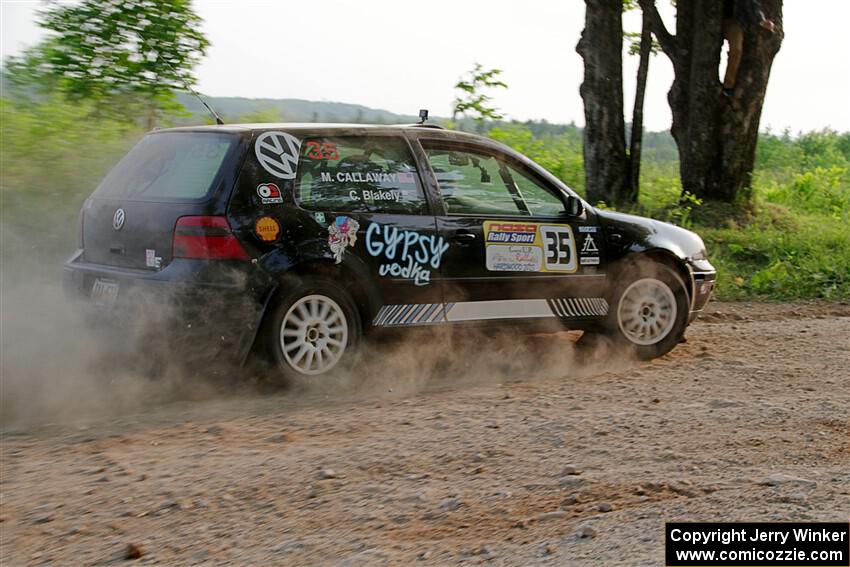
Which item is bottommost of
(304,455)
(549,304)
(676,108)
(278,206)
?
(304,455)

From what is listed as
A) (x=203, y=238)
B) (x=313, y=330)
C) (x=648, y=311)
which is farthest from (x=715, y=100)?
(x=203, y=238)

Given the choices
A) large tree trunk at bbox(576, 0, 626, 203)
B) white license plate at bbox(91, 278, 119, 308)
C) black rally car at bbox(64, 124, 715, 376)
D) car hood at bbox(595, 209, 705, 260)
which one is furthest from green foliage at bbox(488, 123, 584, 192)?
white license plate at bbox(91, 278, 119, 308)

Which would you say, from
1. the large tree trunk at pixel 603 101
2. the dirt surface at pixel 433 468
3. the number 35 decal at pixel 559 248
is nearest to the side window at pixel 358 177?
the number 35 decal at pixel 559 248

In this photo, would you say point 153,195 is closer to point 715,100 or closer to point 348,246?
point 348,246

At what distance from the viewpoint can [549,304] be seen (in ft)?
25.1

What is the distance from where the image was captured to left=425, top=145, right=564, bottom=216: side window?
7418mm

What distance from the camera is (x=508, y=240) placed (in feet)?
24.6

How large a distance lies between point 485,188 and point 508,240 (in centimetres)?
42

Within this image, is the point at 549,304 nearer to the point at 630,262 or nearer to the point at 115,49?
the point at 630,262

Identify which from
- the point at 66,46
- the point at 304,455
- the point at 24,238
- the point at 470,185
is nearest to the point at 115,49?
the point at 66,46

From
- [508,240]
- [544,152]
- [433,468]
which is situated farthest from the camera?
[544,152]

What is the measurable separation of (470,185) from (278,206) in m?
1.54

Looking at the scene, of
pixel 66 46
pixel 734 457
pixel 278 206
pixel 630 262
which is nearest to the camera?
pixel 734 457

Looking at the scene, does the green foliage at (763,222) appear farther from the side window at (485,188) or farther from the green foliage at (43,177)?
the green foliage at (43,177)
